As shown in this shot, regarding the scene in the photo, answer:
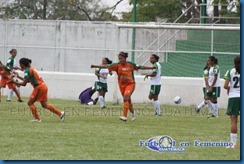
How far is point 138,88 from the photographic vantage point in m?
30.4

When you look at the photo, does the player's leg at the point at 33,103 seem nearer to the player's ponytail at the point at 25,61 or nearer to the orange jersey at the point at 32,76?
the orange jersey at the point at 32,76

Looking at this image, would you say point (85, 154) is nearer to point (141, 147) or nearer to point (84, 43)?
point (141, 147)

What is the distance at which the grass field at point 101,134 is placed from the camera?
46.9 feet

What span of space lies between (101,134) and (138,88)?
42.3 feet

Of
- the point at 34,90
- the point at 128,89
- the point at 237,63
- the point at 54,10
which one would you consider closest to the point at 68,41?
the point at 128,89

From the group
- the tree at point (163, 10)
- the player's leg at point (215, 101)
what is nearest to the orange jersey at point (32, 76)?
the player's leg at point (215, 101)

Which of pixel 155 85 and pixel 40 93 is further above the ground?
pixel 155 85

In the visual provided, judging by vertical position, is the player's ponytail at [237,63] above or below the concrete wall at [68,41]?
below

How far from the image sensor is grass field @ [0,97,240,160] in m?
14.3

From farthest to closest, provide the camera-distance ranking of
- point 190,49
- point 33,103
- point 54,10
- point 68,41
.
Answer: point 54,10 < point 68,41 < point 190,49 < point 33,103

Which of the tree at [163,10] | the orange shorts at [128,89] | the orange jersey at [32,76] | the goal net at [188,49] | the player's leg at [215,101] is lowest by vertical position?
the player's leg at [215,101]

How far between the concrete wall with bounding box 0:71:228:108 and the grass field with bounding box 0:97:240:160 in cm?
317

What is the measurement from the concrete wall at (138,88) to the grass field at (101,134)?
125 inches

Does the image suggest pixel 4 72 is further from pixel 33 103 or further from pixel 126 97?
pixel 126 97
